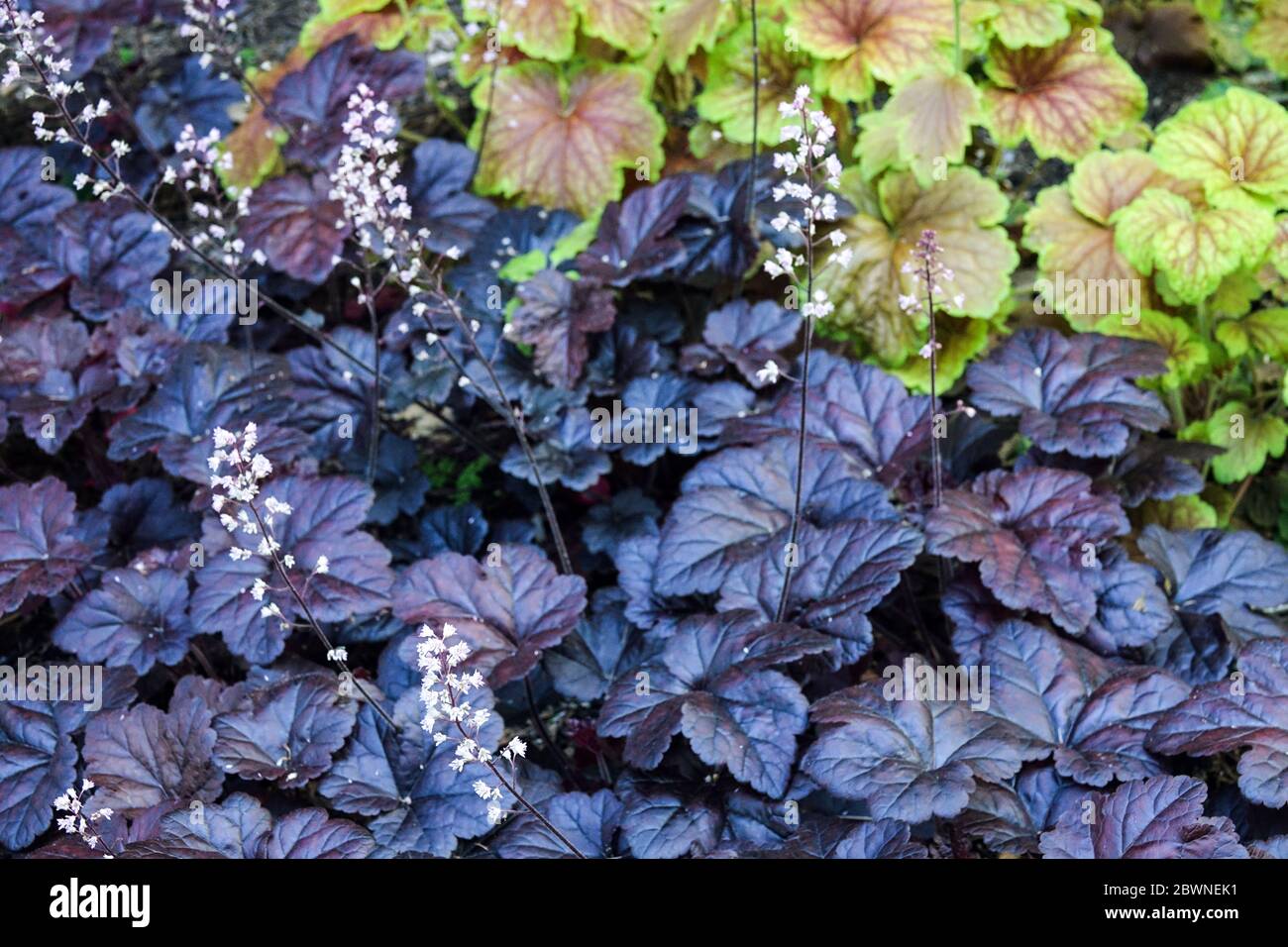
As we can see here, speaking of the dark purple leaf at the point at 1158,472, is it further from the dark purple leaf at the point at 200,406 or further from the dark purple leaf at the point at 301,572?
the dark purple leaf at the point at 200,406

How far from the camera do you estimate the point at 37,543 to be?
8.69ft

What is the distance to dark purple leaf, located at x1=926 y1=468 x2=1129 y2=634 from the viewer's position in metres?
2.42

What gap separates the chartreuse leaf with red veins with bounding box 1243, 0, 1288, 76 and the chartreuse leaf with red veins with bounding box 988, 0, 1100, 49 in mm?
709

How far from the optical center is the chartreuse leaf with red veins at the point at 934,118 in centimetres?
308

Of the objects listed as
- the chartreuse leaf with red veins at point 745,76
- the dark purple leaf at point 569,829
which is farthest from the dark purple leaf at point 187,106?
the dark purple leaf at point 569,829

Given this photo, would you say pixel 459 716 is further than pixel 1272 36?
No

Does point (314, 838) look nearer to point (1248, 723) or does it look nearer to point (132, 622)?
point (132, 622)

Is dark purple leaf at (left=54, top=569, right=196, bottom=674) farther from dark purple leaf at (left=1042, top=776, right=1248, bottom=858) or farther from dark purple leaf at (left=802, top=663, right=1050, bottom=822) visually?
dark purple leaf at (left=1042, top=776, right=1248, bottom=858)

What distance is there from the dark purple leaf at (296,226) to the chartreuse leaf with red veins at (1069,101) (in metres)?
1.70

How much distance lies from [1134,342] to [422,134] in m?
2.39

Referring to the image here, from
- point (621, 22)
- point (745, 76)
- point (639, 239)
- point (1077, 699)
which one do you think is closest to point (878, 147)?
point (745, 76)

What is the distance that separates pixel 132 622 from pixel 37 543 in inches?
10.8
